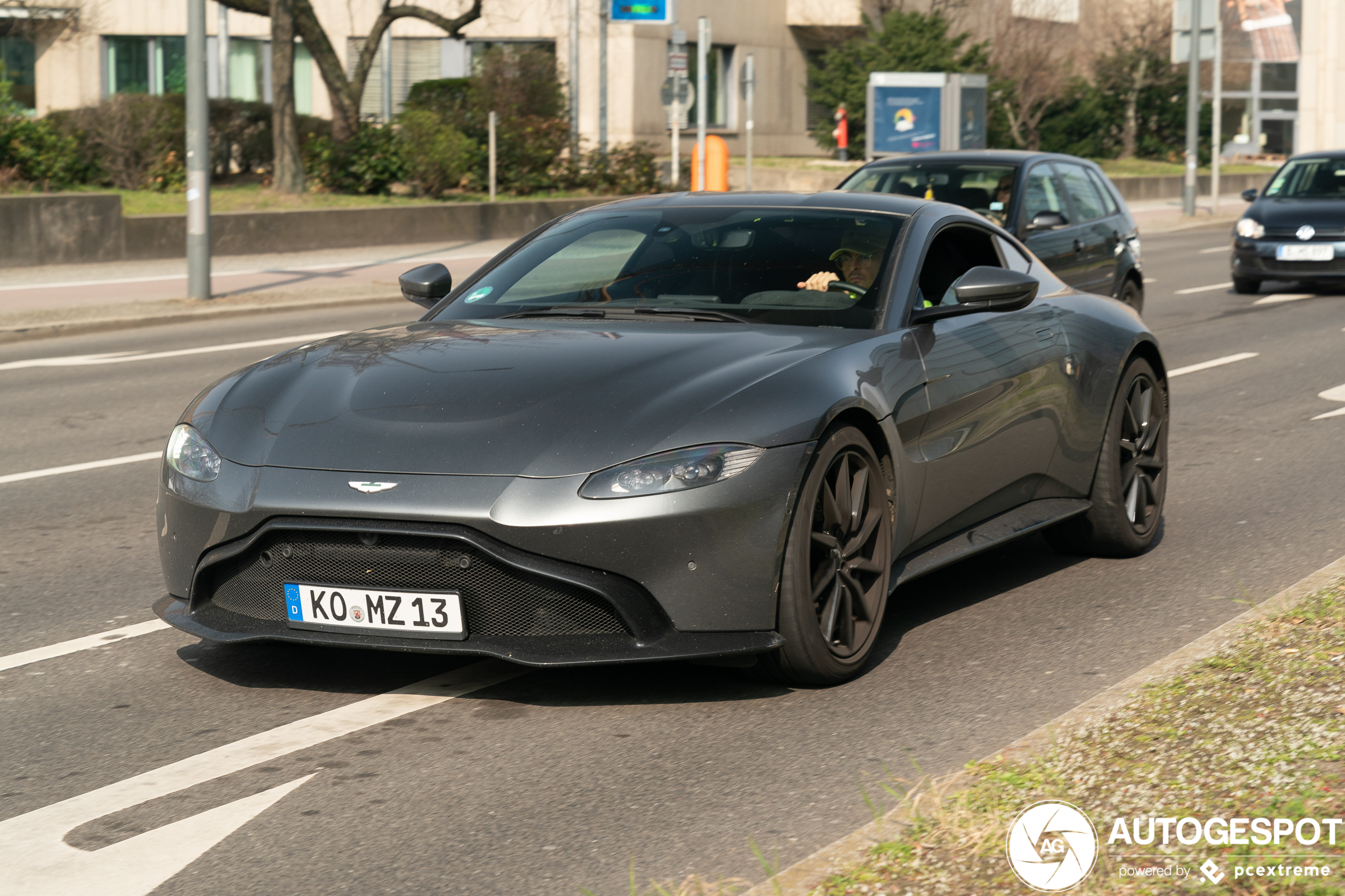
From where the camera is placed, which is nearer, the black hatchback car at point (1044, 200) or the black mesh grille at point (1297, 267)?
the black hatchback car at point (1044, 200)

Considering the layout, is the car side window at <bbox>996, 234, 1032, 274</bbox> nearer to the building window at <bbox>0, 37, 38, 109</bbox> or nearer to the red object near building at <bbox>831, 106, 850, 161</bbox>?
the red object near building at <bbox>831, 106, 850, 161</bbox>

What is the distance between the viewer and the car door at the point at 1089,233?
44.6 feet

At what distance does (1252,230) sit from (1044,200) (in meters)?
7.55

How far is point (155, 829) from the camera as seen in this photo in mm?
4004

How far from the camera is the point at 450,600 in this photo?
4.62 meters

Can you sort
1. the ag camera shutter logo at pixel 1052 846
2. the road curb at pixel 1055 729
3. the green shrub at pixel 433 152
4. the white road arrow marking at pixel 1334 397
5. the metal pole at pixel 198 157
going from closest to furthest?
1. the ag camera shutter logo at pixel 1052 846
2. the road curb at pixel 1055 729
3. the white road arrow marking at pixel 1334 397
4. the metal pole at pixel 198 157
5. the green shrub at pixel 433 152

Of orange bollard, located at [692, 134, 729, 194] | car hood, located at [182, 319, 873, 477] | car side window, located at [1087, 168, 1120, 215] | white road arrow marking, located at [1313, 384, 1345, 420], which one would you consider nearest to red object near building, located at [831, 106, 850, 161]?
orange bollard, located at [692, 134, 729, 194]

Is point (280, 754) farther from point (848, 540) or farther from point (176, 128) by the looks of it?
point (176, 128)

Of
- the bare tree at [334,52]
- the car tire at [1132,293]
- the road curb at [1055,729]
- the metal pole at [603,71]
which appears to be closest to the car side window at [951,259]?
the road curb at [1055,729]

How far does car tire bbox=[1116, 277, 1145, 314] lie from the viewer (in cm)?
1440

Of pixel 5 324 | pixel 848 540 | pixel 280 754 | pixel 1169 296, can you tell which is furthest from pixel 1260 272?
pixel 280 754

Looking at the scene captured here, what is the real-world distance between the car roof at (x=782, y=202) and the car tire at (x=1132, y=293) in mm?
8263

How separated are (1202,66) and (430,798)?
71.0m

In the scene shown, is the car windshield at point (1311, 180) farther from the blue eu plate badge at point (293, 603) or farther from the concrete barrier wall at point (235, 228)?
the blue eu plate badge at point (293, 603)
